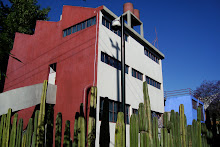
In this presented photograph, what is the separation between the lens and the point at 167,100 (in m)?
29.1

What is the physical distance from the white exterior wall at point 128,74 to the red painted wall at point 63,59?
2.97 feet

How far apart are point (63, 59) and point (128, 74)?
5.75m

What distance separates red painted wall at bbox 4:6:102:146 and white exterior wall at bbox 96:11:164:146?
905 mm

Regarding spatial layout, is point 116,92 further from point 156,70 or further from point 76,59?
point 156,70

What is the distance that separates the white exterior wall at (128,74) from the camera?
13898 mm

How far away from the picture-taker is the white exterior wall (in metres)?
13.9

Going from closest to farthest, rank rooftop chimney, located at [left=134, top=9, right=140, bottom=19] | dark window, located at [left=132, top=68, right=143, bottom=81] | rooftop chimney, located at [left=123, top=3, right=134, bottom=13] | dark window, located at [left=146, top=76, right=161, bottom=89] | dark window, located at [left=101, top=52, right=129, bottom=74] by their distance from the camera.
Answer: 1. dark window, located at [left=101, top=52, right=129, bottom=74]
2. dark window, located at [left=132, top=68, right=143, bottom=81]
3. dark window, located at [left=146, top=76, right=161, bottom=89]
4. rooftop chimney, located at [left=123, top=3, right=134, bottom=13]
5. rooftop chimney, located at [left=134, top=9, right=140, bottom=19]

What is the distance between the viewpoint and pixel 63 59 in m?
15.6

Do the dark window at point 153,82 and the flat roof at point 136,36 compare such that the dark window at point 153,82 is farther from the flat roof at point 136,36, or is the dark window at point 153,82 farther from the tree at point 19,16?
the tree at point 19,16

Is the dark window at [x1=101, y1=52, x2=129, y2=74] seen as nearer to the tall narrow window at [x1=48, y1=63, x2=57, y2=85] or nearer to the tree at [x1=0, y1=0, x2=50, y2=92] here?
the tall narrow window at [x1=48, y1=63, x2=57, y2=85]

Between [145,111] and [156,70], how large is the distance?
1914 centimetres

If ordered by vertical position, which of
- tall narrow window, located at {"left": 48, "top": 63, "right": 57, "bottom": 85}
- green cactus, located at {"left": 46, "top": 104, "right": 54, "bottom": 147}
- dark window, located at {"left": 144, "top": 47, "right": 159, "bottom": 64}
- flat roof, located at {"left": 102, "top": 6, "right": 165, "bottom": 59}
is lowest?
green cactus, located at {"left": 46, "top": 104, "right": 54, "bottom": 147}

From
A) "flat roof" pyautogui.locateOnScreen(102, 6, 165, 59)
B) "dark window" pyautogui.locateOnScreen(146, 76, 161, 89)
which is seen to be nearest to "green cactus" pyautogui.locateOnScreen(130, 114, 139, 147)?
"flat roof" pyautogui.locateOnScreen(102, 6, 165, 59)

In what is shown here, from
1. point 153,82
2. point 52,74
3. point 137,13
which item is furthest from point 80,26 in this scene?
point 153,82
